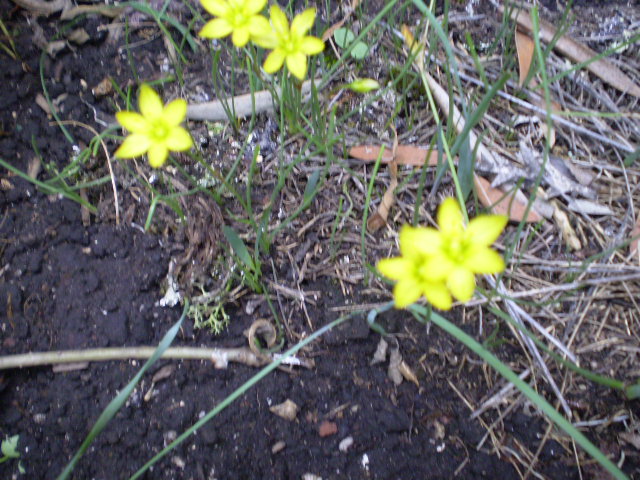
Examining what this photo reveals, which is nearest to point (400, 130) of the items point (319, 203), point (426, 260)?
point (319, 203)

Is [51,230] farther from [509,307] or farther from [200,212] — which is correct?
[509,307]

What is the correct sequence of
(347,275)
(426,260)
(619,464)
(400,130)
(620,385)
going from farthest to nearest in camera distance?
(400,130)
(347,275)
(619,464)
(620,385)
(426,260)

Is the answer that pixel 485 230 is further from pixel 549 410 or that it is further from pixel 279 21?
pixel 279 21

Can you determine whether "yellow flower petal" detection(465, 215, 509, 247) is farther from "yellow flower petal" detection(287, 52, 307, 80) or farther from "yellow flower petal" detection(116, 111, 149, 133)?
"yellow flower petal" detection(116, 111, 149, 133)

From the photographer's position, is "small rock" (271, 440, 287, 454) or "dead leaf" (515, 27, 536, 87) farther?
"dead leaf" (515, 27, 536, 87)

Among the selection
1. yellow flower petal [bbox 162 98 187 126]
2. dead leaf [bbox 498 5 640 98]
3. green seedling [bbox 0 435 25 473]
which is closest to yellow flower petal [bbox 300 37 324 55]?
yellow flower petal [bbox 162 98 187 126]
